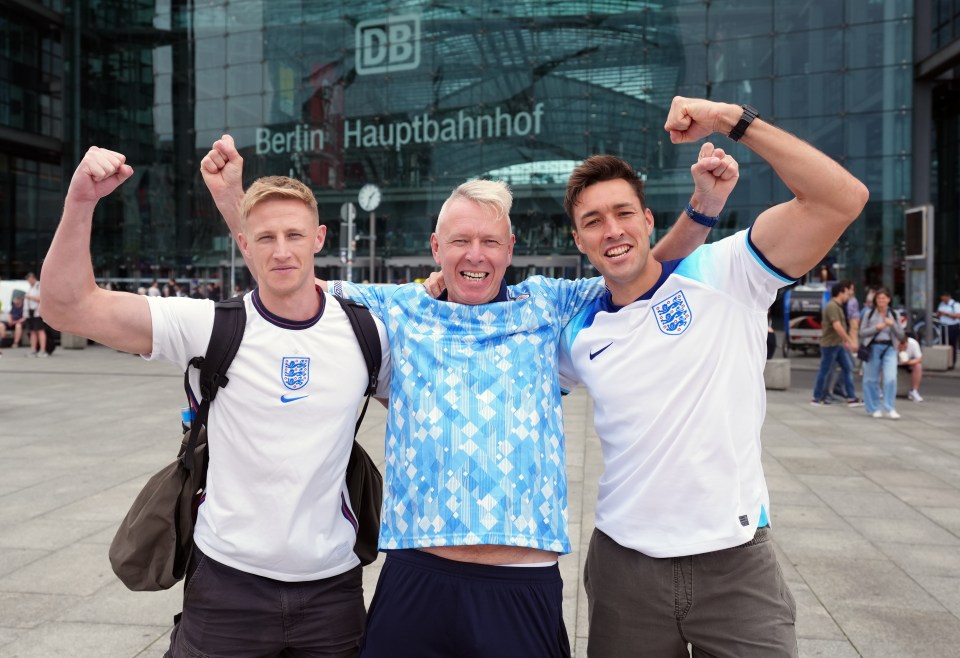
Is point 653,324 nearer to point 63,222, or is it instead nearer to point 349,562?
point 349,562

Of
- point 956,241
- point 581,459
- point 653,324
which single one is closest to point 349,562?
point 653,324

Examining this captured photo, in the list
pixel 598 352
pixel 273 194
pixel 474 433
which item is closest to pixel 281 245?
pixel 273 194

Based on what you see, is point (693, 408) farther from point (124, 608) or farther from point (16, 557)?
point (16, 557)

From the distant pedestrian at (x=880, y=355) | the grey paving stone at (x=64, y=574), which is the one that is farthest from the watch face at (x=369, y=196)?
the grey paving stone at (x=64, y=574)

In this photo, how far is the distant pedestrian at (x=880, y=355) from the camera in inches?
405

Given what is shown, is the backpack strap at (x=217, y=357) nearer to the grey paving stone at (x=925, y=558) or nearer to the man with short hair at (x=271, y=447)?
the man with short hair at (x=271, y=447)

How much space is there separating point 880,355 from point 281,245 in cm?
1038

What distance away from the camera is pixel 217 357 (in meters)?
2.07

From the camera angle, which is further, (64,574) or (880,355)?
(880,355)

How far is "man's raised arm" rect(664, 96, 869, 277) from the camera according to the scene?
1.95 metres

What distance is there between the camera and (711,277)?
2176 millimetres

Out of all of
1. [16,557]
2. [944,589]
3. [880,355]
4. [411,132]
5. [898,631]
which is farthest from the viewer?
[411,132]

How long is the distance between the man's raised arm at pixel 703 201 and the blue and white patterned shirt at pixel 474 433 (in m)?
0.54

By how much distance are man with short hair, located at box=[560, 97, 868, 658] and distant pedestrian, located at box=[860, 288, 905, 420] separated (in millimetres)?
9346
